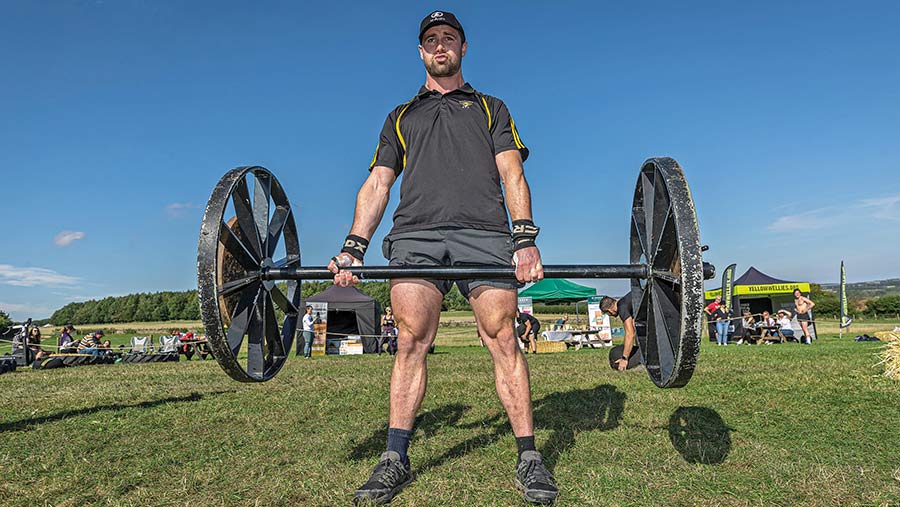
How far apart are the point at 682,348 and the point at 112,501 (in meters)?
2.96

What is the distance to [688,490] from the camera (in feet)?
10.2

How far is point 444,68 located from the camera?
3.73m

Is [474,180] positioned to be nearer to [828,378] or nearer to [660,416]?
[660,416]

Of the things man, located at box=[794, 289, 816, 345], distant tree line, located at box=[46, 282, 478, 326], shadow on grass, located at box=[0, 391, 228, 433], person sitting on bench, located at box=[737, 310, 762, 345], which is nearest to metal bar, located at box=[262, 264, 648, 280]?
shadow on grass, located at box=[0, 391, 228, 433]

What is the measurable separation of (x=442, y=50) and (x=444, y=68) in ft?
0.35

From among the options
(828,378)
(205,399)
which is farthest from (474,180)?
(828,378)

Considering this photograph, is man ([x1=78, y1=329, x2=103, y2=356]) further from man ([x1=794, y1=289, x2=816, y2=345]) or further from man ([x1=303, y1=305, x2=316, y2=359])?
man ([x1=794, y1=289, x2=816, y2=345])

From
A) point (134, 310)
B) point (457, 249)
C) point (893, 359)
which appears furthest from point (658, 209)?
point (134, 310)

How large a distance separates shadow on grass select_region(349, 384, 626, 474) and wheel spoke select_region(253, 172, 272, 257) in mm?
1564

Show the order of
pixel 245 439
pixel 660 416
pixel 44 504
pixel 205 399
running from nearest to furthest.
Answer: pixel 44 504 < pixel 245 439 < pixel 660 416 < pixel 205 399

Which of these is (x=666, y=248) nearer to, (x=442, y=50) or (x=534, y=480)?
(x=534, y=480)

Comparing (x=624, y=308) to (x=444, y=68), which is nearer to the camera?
(x=444, y=68)

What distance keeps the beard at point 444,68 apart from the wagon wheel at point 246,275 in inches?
49.5

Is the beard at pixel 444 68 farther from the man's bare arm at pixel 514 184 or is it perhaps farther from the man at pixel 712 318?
the man at pixel 712 318
